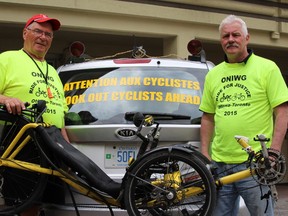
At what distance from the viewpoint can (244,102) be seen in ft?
11.0

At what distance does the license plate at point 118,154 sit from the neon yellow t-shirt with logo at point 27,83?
1.37 feet

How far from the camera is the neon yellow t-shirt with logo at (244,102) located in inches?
130

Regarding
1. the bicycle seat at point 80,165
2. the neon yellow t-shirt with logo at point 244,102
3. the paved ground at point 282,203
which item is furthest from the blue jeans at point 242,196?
the paved ground at point 282,203

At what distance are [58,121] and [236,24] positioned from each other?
4.87 feet

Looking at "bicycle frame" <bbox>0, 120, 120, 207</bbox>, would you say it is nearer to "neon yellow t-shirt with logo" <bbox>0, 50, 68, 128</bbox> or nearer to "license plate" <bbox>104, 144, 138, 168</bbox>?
"neon yellow t-shirt with logo" <bbox>0, 50, 68, 128</bbox>

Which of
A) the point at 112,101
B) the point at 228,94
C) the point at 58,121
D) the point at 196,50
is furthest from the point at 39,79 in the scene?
the point at 196,50

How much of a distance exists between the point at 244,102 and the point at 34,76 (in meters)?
1.53

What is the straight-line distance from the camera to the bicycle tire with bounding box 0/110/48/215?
10.2 ft

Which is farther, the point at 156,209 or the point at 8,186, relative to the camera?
the point at 8,186

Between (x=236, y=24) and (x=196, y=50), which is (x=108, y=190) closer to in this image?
(x=236, y=24)

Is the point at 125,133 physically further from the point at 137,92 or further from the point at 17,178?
the point at 17,178

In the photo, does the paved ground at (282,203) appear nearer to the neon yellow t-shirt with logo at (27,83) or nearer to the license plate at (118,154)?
the license plate at (118,154)

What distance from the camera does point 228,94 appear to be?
11.3 ft

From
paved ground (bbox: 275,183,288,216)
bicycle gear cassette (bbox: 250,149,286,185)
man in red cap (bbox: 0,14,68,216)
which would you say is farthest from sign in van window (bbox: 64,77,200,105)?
paved ground (bbox: 275,183,288,216)
